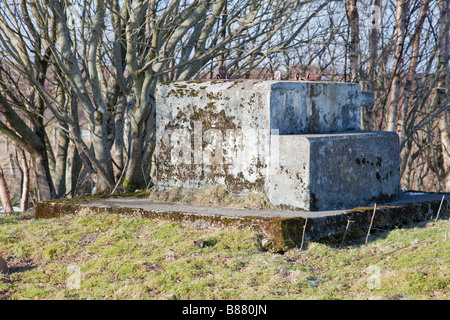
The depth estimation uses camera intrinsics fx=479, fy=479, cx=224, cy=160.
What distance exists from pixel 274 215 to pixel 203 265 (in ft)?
3.25

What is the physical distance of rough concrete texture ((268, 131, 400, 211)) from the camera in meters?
4.45

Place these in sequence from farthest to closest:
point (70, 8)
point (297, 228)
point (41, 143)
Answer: point (41, 143)
point (70, 8)
point (297, 228)

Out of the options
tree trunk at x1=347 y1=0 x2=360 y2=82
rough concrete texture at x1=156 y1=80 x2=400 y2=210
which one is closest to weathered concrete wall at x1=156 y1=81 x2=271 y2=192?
rough concrete texture at x1=156 y1=80 x2=400 y2=210

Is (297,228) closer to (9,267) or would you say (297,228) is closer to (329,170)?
(329,170)

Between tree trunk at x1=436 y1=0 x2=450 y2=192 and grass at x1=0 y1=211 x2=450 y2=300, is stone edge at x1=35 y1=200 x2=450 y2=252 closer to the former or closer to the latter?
grass at x1=0 y1=211 x2=450 y2=300

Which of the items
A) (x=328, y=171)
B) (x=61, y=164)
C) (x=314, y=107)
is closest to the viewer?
(x=328, y=171)

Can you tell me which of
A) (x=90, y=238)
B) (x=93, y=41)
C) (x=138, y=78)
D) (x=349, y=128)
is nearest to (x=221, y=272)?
(x=90, y=238)

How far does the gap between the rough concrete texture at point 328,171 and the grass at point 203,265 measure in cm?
51

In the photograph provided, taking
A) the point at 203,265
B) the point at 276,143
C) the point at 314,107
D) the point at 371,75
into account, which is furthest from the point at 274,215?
the point at 371,75

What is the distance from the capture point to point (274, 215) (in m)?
4.27

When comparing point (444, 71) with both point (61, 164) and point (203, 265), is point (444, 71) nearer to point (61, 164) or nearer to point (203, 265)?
point (61, 164)

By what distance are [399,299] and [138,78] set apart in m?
4.45

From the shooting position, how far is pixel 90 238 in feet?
14.3
